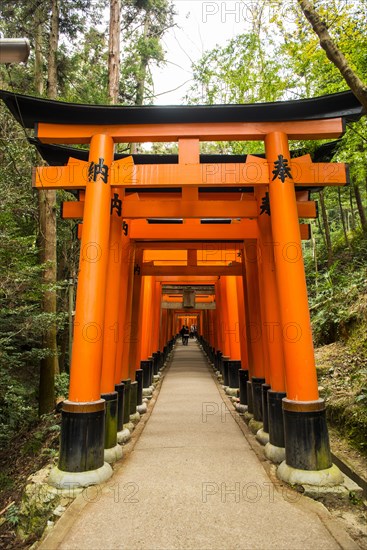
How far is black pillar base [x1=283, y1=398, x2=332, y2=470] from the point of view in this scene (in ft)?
13.1

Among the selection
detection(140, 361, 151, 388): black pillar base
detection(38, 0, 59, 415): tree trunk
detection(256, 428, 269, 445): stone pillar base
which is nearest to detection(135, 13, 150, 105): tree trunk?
detection(38, 0, 59, 415): tree trunk

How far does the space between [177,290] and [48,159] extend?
9.73 meters

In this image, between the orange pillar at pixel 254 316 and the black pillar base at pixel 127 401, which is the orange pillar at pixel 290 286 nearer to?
the orange pillar at pixel 254 316

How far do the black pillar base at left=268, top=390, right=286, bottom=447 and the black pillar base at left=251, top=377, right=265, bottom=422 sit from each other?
57.2 inches

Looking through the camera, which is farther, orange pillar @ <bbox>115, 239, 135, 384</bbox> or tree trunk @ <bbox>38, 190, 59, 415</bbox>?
tree trunk @ <bbox>38, 190, 59, 415</bbox>

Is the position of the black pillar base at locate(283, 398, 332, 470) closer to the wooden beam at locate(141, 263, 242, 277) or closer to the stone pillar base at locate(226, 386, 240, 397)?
the wooden beam at locate(141, 263, 242, 277)

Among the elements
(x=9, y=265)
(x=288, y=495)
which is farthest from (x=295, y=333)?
(x=9, y=265)

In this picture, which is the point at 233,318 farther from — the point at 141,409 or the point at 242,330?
→ the point at 141,409

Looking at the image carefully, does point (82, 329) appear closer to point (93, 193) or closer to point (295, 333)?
point (93, 193)

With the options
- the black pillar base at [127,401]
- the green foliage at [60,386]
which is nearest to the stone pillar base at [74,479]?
the black pillar base at [127,401]

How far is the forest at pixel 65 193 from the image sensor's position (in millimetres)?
6656

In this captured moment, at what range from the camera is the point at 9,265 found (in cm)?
729

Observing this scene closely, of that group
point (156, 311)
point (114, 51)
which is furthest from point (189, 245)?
point (156, 311)

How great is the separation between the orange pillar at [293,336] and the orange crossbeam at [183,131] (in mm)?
173
